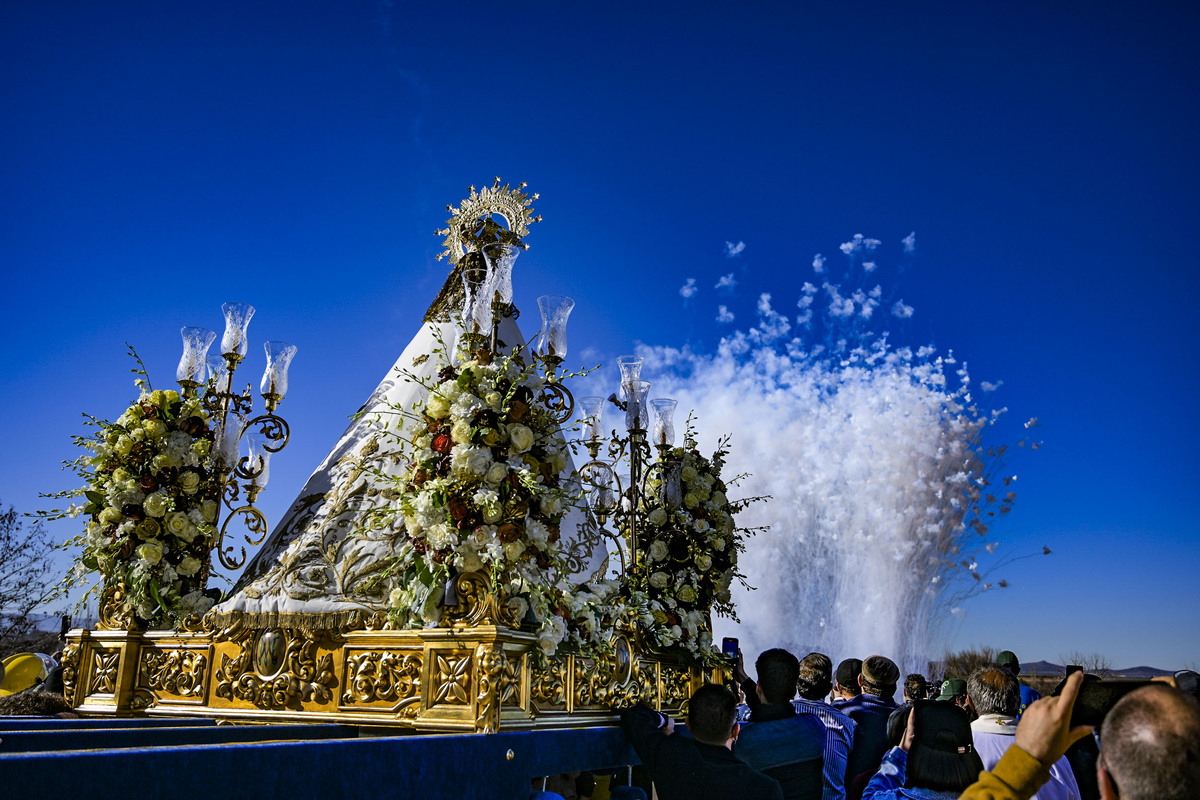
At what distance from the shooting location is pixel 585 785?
615 centimetres

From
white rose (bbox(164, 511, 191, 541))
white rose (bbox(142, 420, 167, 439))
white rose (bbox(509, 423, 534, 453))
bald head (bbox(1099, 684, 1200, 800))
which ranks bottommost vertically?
bald head (bbox(1099, 684, 1200, 800))

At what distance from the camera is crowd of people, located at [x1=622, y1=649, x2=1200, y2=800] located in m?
1.50

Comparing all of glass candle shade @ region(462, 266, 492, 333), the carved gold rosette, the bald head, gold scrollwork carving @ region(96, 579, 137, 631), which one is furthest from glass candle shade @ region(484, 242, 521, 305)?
the bald head

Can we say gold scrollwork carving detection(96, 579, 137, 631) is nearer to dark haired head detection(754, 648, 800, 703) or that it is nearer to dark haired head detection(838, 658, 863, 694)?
dark haired head detection(754, 648, 800, 703)

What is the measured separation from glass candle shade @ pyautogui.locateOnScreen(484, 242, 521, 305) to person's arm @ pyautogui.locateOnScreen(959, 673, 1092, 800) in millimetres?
4133

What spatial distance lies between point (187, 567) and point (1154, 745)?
21.3 ft

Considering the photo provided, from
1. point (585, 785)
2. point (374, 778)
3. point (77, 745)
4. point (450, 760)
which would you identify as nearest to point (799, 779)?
point (450, 760)

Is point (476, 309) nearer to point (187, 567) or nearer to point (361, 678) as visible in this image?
point (361, 678)

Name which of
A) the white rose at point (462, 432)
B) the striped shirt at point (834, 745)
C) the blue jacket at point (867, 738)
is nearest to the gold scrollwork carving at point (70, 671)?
the white rose at point (462, 432)

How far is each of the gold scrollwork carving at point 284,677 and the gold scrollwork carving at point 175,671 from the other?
21 centimetres

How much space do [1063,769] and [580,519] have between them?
5097 millimetres

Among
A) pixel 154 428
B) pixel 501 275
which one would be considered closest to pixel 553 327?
pixel 501 275

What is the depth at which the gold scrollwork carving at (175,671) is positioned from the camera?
18.7 feet

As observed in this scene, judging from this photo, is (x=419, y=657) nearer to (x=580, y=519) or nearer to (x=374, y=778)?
(x=374, y=778)
